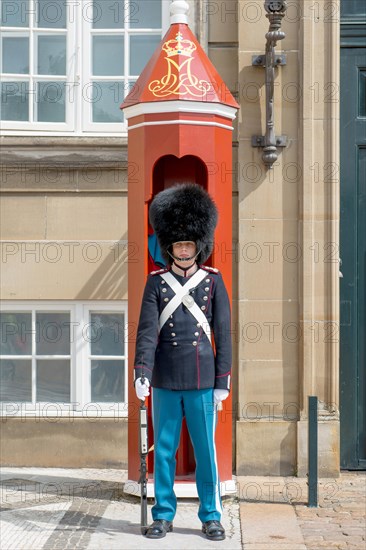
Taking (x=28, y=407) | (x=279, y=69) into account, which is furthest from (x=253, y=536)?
(x=279, y=69)

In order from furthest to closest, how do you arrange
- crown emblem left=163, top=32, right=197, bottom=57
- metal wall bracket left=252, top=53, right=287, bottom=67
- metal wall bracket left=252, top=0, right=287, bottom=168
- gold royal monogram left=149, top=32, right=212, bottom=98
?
metal wall bracket left=252, top=53, right=287, bottom=67
metal wall bracket left=252, top=0, right=287, bottom=168
crown emblem left=163, top=32, right=197, bottom=57
gold royal monogram left=149, top=32, right=212, bottom=98

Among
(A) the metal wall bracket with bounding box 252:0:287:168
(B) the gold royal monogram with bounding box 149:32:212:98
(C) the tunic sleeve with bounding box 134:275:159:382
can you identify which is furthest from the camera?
(A) the metal wall bracket with bounding box 252:0:287:168

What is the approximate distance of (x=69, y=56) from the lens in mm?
8539

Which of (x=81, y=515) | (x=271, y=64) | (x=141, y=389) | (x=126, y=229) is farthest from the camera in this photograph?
(x=126, y=229)

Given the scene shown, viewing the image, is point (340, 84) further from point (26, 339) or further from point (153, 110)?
point (26, 339)

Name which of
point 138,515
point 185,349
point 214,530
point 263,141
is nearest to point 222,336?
point 185,349

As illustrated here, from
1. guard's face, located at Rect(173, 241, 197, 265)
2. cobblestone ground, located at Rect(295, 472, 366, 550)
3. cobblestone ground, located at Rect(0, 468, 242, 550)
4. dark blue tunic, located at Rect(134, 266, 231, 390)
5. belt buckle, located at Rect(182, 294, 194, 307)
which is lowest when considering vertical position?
cobblestone ground, located at Rect(295, 472, 366, 550)

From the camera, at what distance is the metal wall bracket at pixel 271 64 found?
784 centimetres

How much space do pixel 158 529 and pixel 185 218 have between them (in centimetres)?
186

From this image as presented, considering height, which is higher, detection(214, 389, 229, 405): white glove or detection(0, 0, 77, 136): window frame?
detection(0, 0, 77, 136): window frame

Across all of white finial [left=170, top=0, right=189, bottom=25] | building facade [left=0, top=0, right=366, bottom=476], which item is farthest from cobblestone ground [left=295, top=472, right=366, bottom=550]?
white finial [left=170, top=0, right=189, bottom=25]

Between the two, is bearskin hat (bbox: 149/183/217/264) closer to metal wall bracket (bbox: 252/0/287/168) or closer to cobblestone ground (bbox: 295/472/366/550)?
metal wall bracket (bbox: 252/0/287/168)

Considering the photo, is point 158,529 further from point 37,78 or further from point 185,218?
point 37,78

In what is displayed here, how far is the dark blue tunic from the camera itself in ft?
21.2
